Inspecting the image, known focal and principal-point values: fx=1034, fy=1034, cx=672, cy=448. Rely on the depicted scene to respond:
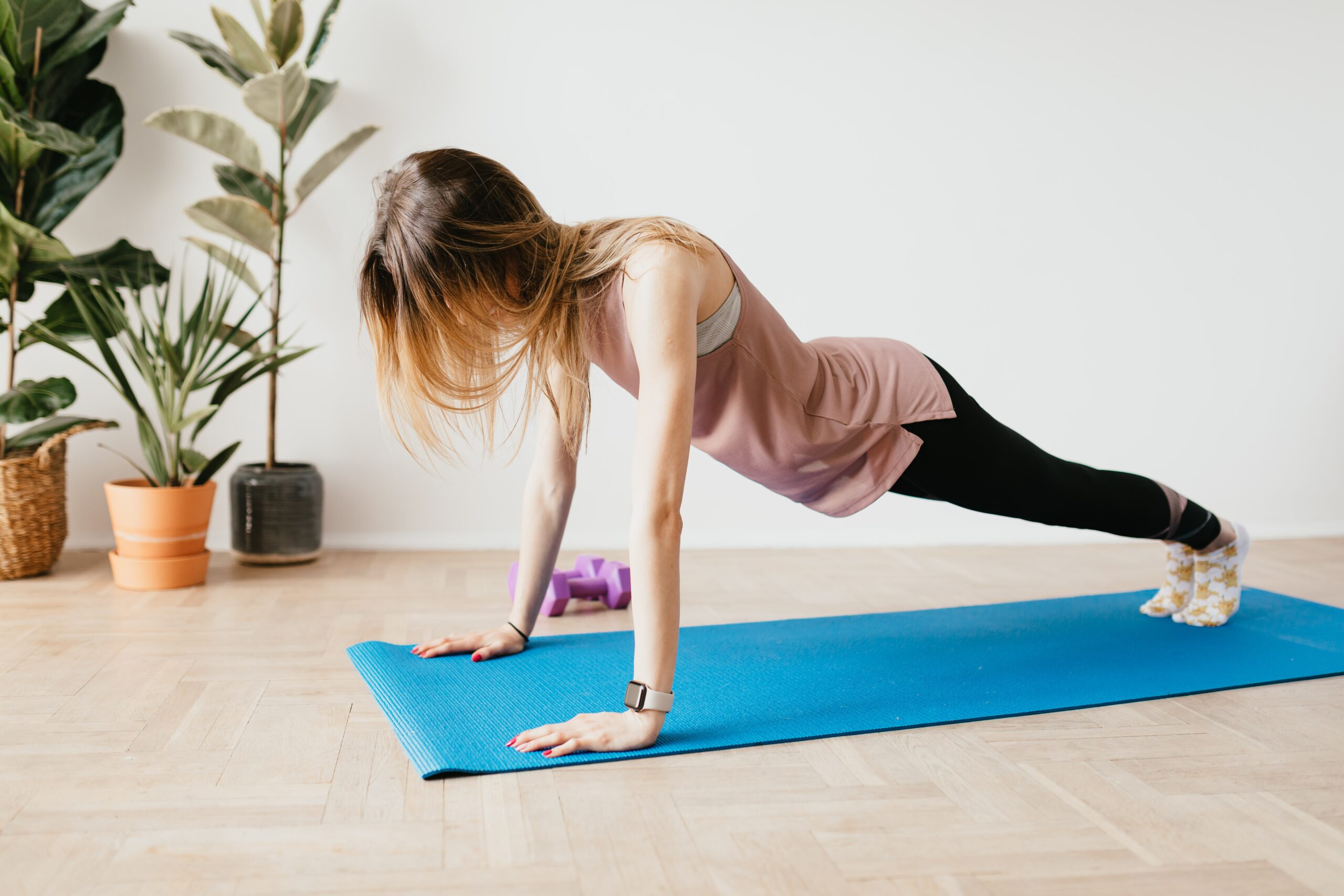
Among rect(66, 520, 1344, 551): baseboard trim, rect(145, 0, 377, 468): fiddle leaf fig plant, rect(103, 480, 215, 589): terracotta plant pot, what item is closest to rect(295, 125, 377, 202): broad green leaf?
rect(145, 0, 377, 468): fiddle leaf fig plant

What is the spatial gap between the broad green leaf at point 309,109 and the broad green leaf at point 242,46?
12cm

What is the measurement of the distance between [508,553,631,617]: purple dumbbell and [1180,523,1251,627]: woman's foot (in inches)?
50.5

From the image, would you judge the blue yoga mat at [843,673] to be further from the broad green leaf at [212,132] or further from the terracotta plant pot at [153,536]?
the broad green leaf at [212,132]

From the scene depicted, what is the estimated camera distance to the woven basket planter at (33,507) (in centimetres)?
257

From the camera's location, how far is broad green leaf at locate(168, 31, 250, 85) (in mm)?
2719

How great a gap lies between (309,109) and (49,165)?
684 mm

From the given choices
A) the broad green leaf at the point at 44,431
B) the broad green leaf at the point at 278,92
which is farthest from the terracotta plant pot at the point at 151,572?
the broad green leaf at the point at 278,92

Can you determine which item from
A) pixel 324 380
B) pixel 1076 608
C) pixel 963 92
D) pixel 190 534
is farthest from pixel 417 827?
pixel 963 92

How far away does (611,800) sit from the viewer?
1.33 metres

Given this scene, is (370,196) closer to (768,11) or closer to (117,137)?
(117,137)

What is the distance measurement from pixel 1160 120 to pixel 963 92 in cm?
76

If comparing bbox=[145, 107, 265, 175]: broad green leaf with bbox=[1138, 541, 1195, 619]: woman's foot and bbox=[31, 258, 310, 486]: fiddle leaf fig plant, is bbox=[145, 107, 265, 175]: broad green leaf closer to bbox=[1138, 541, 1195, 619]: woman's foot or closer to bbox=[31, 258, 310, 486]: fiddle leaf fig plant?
bbox=[31, 258, 310, 486]: fiddle leaf fig plant

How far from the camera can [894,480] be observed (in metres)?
1.79

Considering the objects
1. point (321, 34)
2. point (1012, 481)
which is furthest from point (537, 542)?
point (321, 34)
